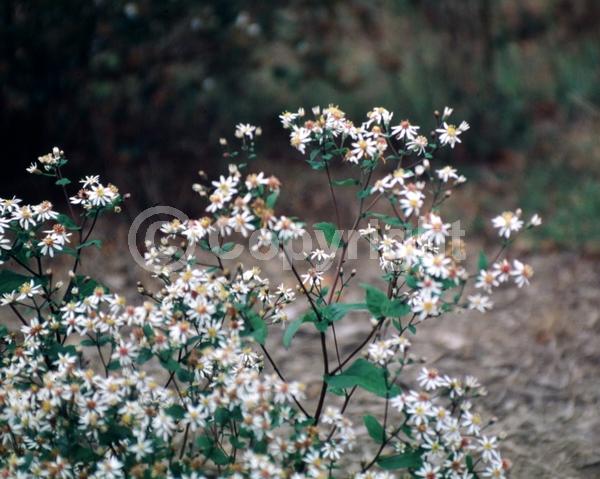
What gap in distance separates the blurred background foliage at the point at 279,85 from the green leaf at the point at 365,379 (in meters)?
2.57

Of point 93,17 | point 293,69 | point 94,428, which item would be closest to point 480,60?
point 293,69

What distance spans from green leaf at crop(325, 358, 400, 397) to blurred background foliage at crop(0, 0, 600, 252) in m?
2.57

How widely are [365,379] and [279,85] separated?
143 inches

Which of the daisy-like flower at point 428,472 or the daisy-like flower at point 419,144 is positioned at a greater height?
the daisy-like flower at point 419,144

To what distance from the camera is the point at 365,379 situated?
5.59 feet

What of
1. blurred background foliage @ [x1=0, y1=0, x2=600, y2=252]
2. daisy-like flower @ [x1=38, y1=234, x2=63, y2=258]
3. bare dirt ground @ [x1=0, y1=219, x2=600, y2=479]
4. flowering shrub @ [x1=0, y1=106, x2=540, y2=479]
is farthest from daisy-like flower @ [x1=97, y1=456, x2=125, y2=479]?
blurred background foliage @ [x1=0, y1=0, x2=600, y2=252]

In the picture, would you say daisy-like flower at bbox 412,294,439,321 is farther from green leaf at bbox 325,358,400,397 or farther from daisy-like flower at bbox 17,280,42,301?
daisy-like flower at bbox 17,280,42,301

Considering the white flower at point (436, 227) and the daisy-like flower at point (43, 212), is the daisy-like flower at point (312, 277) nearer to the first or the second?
the white flower at point (436, 227)

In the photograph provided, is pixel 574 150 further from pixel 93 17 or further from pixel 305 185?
pixel 93 17

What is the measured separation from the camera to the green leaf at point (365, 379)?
1.67 metres

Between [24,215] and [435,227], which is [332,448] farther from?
[24,215]

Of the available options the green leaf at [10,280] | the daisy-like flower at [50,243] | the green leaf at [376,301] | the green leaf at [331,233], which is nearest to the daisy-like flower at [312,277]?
the green leaf at [331,233]

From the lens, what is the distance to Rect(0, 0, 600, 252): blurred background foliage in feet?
13.7

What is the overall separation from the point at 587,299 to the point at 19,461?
2878mm
